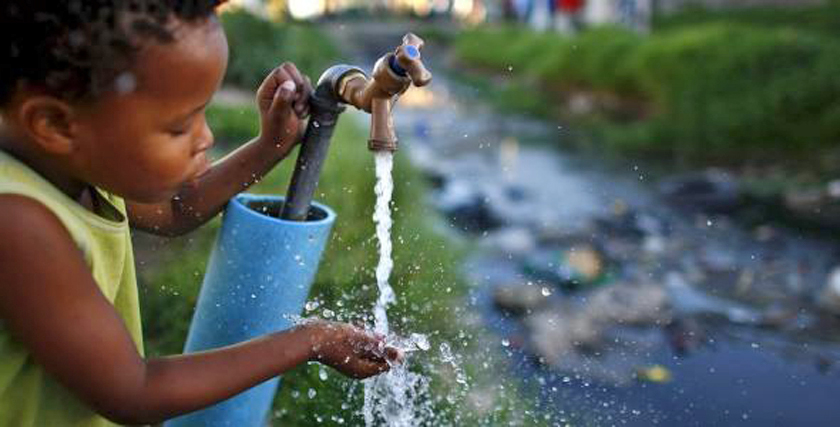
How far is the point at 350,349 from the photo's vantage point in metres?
1.39

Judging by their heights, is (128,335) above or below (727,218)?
above

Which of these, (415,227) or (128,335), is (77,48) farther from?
(415,227)

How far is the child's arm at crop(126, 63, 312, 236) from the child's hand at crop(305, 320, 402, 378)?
0.36 meters

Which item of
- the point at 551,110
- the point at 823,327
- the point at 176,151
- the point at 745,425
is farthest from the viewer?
the point at 551,110

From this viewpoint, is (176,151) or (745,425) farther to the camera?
(745,425)

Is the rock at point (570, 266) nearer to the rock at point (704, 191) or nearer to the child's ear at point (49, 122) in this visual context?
the rock at point (704, 191)

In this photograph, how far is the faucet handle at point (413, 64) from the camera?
1.31 metres

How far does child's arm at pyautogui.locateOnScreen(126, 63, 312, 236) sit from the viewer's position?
1.62 m

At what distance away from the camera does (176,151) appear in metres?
1.25

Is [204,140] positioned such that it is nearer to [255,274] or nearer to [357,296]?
[255,274]

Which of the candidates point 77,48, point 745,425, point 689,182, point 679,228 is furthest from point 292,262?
point 689,182

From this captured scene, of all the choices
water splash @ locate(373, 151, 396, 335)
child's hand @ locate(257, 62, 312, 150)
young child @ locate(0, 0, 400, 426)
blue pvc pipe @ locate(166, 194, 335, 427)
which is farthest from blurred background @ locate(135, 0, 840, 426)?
young child @ locate(0, 0, 400, 426)

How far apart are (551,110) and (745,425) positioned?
1159 cm

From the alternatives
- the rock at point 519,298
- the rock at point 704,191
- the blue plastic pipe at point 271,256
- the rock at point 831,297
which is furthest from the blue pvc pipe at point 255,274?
the rock at point 704,191
